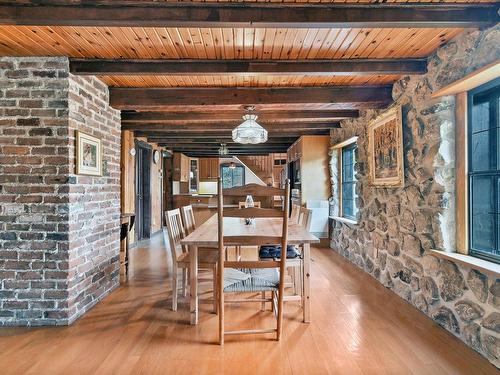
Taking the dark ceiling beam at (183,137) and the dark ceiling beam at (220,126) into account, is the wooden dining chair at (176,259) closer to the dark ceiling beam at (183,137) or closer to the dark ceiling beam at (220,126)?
the dark ceiling beam at (220,126)

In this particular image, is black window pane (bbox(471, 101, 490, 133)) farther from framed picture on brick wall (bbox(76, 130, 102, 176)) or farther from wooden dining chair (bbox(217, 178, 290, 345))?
framed picture on brick wall (bbox(76, 130, 102, 176))

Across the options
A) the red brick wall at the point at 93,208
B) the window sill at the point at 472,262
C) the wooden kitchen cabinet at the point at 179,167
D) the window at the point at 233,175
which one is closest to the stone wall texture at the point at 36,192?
the red brick wall at the point at 93,208

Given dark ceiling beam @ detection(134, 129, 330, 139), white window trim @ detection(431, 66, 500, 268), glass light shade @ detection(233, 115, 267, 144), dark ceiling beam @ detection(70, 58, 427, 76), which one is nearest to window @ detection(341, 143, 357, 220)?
dark ceiling beam @ detection(134, 129, 330, 139)

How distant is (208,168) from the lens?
35.6 feet

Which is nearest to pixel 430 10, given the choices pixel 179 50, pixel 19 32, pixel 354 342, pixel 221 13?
pixel 221 13

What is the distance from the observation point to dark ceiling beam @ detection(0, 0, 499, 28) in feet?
6.35

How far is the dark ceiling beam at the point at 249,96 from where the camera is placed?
11.5ft

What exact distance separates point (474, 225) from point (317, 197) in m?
3.59

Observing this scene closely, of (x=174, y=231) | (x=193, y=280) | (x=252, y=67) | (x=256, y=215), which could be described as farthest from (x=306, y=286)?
(x=252, y=67)

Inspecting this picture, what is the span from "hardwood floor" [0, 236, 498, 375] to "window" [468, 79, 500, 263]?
82cm

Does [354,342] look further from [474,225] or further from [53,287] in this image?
[53,287]

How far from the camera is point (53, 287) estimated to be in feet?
8.63

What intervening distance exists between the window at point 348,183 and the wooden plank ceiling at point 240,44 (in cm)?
178

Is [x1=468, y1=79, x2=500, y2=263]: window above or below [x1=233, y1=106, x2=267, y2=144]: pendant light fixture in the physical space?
Result: below
